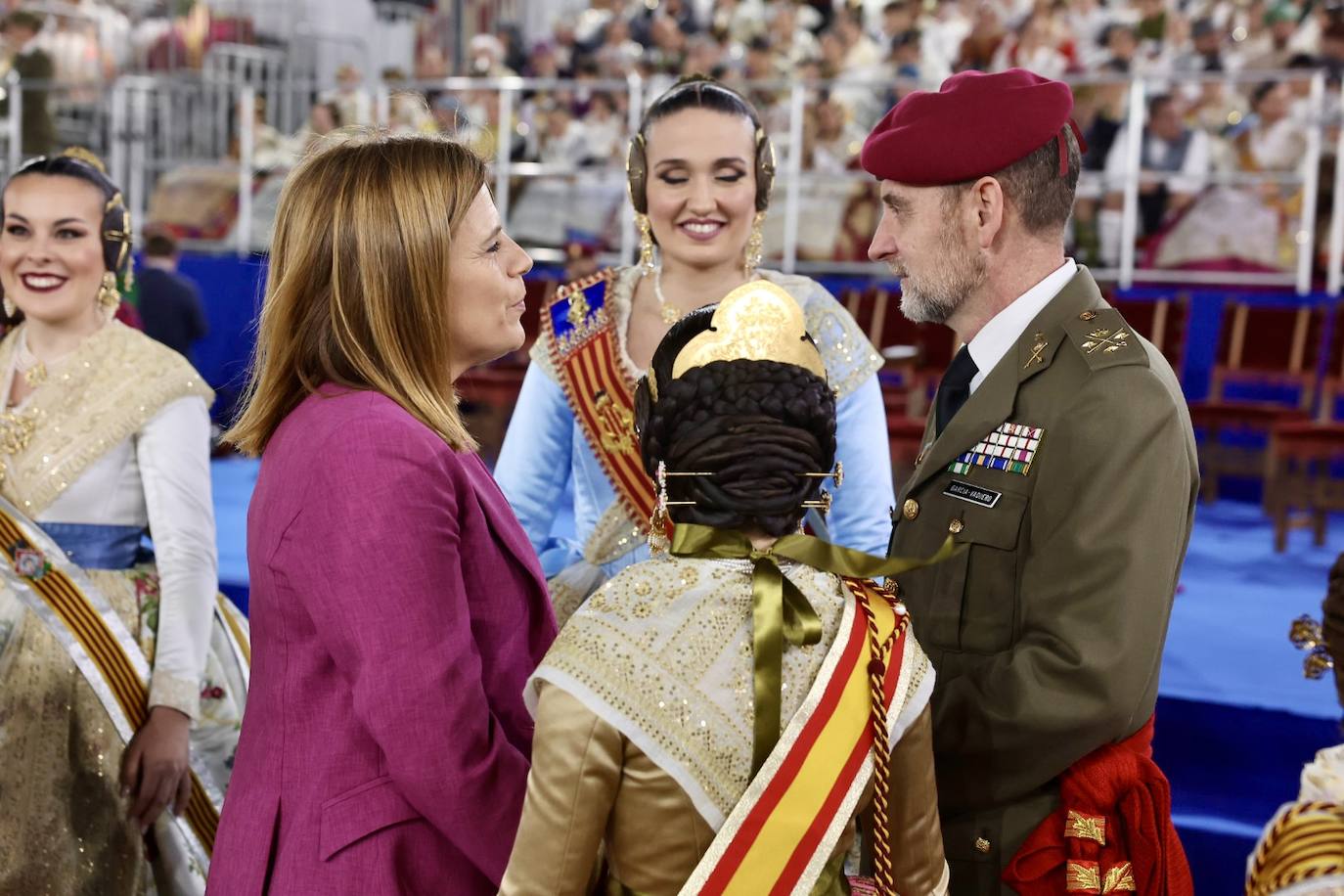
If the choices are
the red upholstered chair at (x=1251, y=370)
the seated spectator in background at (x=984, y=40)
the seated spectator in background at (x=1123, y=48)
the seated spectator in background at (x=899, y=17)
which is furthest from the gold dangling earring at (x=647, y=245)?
the seated spectator in background at (x=899, y=17)

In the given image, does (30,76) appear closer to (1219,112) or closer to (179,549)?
(1219,112)

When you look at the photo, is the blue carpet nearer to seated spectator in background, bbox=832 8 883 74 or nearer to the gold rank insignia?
the gold rank insignia

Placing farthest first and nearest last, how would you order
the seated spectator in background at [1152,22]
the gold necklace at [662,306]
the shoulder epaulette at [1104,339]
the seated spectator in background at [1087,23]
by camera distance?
the seated spectator in background at [1087,23]
the seated spectator in background at [1152,22]
the gold necklace at [662,306]
the shoulder epaulette at [1104,339]

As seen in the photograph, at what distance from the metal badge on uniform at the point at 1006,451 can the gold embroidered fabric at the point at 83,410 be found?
4.58ft

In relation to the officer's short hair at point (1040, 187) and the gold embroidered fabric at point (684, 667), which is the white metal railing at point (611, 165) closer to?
the officer's short hair at point (1040, 187)

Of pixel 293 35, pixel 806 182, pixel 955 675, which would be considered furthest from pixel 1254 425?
pixel 293 35

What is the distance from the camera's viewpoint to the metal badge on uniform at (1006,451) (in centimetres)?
169

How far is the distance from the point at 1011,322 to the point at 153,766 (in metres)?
1.53

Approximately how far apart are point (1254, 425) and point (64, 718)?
214 inches

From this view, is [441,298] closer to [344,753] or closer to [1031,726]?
[344,753]

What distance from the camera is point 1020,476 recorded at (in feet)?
5.53

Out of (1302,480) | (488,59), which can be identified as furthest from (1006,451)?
(488,59)

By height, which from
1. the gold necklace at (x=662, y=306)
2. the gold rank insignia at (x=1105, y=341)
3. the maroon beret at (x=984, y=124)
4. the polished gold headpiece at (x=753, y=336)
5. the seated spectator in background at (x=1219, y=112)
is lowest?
the gold necklace at (x=662, y=306)

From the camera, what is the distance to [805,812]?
51.1 inches
